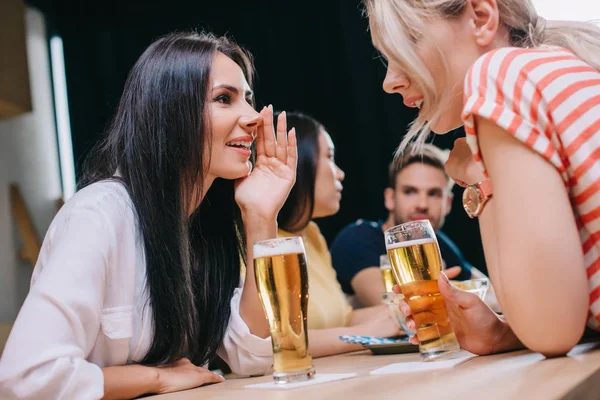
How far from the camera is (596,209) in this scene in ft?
2.85

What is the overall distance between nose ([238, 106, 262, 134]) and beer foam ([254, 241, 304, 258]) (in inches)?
22.0

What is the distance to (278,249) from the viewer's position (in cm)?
100

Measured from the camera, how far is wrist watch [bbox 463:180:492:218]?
95cm

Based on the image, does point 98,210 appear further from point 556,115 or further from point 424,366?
point 556,115

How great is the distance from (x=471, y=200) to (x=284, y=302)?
0.32 metres

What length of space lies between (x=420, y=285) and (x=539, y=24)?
468mm

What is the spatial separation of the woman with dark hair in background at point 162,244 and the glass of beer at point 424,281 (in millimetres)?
386

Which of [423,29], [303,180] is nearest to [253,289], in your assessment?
[423,29]

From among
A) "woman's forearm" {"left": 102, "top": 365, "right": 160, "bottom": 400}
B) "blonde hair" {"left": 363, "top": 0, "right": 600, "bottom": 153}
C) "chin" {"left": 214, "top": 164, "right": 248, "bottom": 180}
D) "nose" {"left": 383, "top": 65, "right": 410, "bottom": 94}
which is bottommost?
"woman's forearm" {"left": 102, "top": 365, "right": 160, "bottom": 400}

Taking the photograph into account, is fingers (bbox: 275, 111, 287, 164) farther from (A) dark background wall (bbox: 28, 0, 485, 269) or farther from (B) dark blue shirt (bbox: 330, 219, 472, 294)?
(A) dark background wall (bbox: 28, 0, 485, 269)

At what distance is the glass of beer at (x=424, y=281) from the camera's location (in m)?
1.11

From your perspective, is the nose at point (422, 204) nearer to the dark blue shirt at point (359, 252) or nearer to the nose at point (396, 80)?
the dark blue shirt at point (359, 252)

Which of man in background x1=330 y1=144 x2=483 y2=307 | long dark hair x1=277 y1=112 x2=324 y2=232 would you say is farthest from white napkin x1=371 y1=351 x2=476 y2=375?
man in background x1=330 y1=144 x2=483 y2=307

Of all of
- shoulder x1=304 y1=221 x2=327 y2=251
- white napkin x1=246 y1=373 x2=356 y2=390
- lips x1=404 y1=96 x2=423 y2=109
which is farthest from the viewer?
shoulder x1=304 y1=221 x2=327 y2=251
